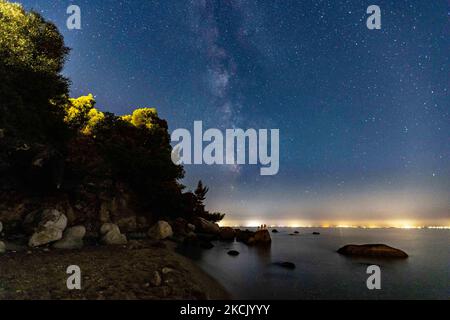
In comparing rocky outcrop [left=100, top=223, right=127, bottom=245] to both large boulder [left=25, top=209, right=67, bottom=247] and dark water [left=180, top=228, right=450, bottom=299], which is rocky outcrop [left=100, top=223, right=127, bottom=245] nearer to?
large boulder [left=25, top=209, right=67, bottom=247]

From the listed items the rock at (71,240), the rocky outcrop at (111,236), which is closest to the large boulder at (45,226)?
the rock at (71,240)

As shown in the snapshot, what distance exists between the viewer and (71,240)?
1681 centimetres

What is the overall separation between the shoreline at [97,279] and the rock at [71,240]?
152cm

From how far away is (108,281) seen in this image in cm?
1002

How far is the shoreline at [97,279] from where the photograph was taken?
8695 mm

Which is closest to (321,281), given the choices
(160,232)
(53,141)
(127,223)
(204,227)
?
(160,232)

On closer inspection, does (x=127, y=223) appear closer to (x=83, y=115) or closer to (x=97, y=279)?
(x=83, y=115)

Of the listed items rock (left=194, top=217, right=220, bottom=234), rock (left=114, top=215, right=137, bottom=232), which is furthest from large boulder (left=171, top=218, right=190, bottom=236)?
rock (left=194, top=217, right=220, bottom=234)

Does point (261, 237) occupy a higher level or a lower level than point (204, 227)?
lower

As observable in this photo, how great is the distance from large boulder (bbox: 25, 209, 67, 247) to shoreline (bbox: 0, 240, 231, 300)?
141 centimetres

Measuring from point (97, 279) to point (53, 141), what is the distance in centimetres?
1728
